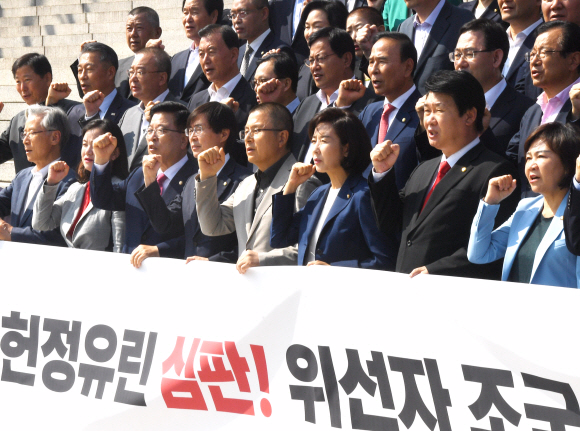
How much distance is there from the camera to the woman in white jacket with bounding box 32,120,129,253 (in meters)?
5.42

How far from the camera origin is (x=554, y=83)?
4.49 m

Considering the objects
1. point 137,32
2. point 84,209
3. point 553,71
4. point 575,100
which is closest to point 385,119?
point 553,71

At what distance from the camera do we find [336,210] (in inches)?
170

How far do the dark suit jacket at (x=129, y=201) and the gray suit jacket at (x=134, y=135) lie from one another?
824 millimetres

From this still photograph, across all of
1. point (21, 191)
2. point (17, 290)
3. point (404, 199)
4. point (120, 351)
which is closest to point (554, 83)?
point (404, 199)

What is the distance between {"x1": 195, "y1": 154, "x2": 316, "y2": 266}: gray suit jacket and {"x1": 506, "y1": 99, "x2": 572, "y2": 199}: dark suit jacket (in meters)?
1.16

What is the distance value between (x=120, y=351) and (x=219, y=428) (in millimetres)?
682

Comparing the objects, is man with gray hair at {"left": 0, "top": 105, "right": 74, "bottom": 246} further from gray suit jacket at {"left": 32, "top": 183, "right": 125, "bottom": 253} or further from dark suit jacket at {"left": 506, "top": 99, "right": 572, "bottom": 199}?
dark suit jacket at {"left": 506, "top": 99, "right": 572, "bottom": 199}

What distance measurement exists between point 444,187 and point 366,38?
250 centimetres

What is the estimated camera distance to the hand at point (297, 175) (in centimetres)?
436

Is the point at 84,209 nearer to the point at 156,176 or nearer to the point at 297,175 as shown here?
the point at 156,176

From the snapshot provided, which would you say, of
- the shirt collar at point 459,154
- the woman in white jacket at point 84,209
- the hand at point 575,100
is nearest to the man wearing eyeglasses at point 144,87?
the woman in white jacket at point 84,209

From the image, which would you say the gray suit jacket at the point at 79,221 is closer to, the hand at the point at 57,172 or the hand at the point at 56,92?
the hand at the point at 57,172

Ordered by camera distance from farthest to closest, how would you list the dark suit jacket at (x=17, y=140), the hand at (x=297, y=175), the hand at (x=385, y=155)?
1. the dark suit jacket at (x=17, y=140)
2. the hand at (x=297, y=175)
3. the hand at (x=385, y=155)
